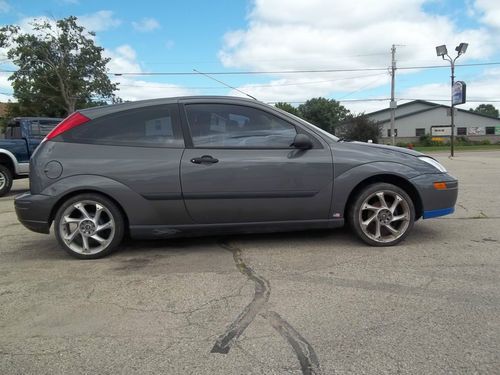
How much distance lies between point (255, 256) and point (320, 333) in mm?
1696

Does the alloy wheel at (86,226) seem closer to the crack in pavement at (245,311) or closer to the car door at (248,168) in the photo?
the car door at (248,168)

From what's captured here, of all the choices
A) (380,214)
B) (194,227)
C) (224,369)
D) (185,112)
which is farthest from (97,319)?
(380,214)

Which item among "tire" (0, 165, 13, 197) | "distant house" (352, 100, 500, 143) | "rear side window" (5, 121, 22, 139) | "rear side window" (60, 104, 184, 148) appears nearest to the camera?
"rear side window" (60, 104, 184, 148)

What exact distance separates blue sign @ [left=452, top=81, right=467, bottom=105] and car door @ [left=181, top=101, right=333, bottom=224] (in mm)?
25278

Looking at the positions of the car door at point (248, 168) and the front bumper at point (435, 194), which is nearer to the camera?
the car door at point (248, 168)

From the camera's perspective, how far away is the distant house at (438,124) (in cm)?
6556

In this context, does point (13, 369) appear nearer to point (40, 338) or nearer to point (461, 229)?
point (40, 338)

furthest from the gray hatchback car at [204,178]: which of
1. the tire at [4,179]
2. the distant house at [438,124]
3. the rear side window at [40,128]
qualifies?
the distant house at [438,124]

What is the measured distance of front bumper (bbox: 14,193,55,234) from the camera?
4.46 meters

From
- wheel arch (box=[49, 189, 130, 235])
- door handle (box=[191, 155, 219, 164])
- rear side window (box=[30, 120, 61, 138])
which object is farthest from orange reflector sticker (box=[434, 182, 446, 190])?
rear side window (box=[30, 120, 61, 138])

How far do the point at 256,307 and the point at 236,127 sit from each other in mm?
2014

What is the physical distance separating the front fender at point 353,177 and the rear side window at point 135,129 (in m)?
1.67

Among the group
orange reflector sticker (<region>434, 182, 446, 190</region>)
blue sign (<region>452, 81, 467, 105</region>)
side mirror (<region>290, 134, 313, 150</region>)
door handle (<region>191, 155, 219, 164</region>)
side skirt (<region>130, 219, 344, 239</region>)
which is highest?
blue sign (<region>452, 81, 467, 105</region>)

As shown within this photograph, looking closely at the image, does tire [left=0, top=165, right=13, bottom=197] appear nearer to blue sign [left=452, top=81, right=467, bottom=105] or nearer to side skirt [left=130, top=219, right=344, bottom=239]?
side skirt [left=130, top=219, right=344, bottom=239]
